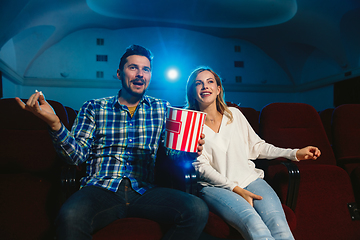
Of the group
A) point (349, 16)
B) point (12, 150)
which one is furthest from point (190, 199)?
point (349, 16)

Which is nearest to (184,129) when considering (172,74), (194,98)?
(194,98)

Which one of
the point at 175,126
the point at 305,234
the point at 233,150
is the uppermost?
the point at 175,126

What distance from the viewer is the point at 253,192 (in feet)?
3.96

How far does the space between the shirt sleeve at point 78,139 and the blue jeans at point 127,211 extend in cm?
18

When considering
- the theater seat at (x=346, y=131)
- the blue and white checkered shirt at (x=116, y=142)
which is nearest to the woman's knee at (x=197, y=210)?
the blue and white checkered shirt at (x=116, y=142)

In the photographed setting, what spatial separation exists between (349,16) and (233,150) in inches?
280

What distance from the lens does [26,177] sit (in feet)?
4.49

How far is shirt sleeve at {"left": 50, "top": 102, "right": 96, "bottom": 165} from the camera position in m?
1.06

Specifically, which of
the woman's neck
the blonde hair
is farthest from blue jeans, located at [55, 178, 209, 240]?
the blonde hair

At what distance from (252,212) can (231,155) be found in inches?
13.9

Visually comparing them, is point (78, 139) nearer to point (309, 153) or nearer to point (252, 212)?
point (252, 212)

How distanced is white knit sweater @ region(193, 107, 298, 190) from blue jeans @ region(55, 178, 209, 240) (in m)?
0.20

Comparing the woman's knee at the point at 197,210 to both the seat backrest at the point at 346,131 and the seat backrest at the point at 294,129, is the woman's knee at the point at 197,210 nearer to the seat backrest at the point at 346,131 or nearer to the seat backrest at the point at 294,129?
the seat backrest at the point at 294,129

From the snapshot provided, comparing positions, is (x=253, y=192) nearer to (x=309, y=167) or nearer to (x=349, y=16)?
(x=309, y=167)
